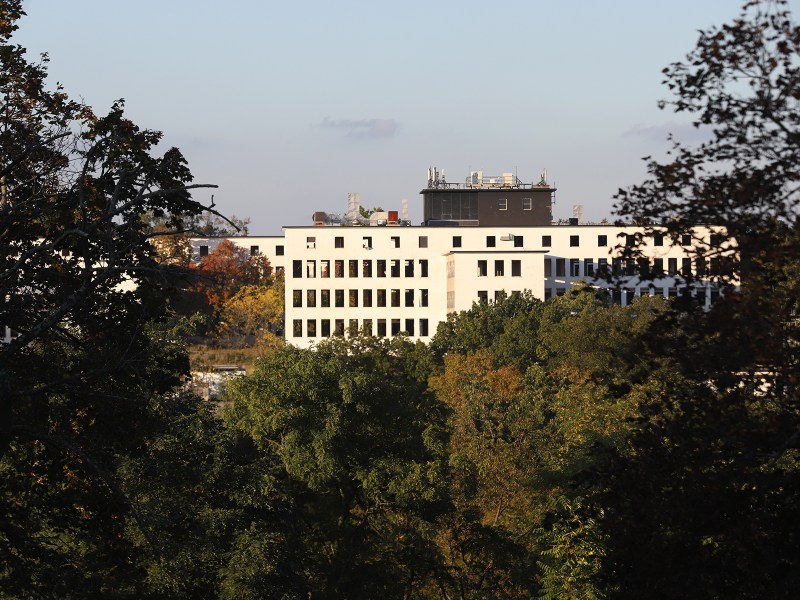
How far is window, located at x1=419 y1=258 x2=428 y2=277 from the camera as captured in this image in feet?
431

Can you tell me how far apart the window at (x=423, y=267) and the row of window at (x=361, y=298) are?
1.51m

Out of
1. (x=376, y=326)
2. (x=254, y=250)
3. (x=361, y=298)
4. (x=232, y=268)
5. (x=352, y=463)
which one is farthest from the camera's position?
(x=254, y=250)

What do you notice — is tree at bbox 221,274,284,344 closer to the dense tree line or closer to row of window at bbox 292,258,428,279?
row of window at bbox 292,258,428,279

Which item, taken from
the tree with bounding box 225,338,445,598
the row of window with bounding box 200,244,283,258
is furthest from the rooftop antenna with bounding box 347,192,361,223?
the tree with bounding box 225,338,445,598

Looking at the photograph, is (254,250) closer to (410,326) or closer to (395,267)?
(395,267)

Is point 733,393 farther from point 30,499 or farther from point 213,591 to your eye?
point 213,591

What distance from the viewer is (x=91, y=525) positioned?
68.2 ft

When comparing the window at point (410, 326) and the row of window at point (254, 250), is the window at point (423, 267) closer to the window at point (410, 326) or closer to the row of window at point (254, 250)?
the window at point (410, 326)

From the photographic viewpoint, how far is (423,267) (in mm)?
131875

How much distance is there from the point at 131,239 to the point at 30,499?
14.5 ft

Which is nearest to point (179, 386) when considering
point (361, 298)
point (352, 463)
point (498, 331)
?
point (352, 463)

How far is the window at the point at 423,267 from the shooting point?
5177 inches

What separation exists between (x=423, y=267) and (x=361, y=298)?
6.54 metres

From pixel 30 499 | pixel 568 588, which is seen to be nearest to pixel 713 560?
pixel 30 499
